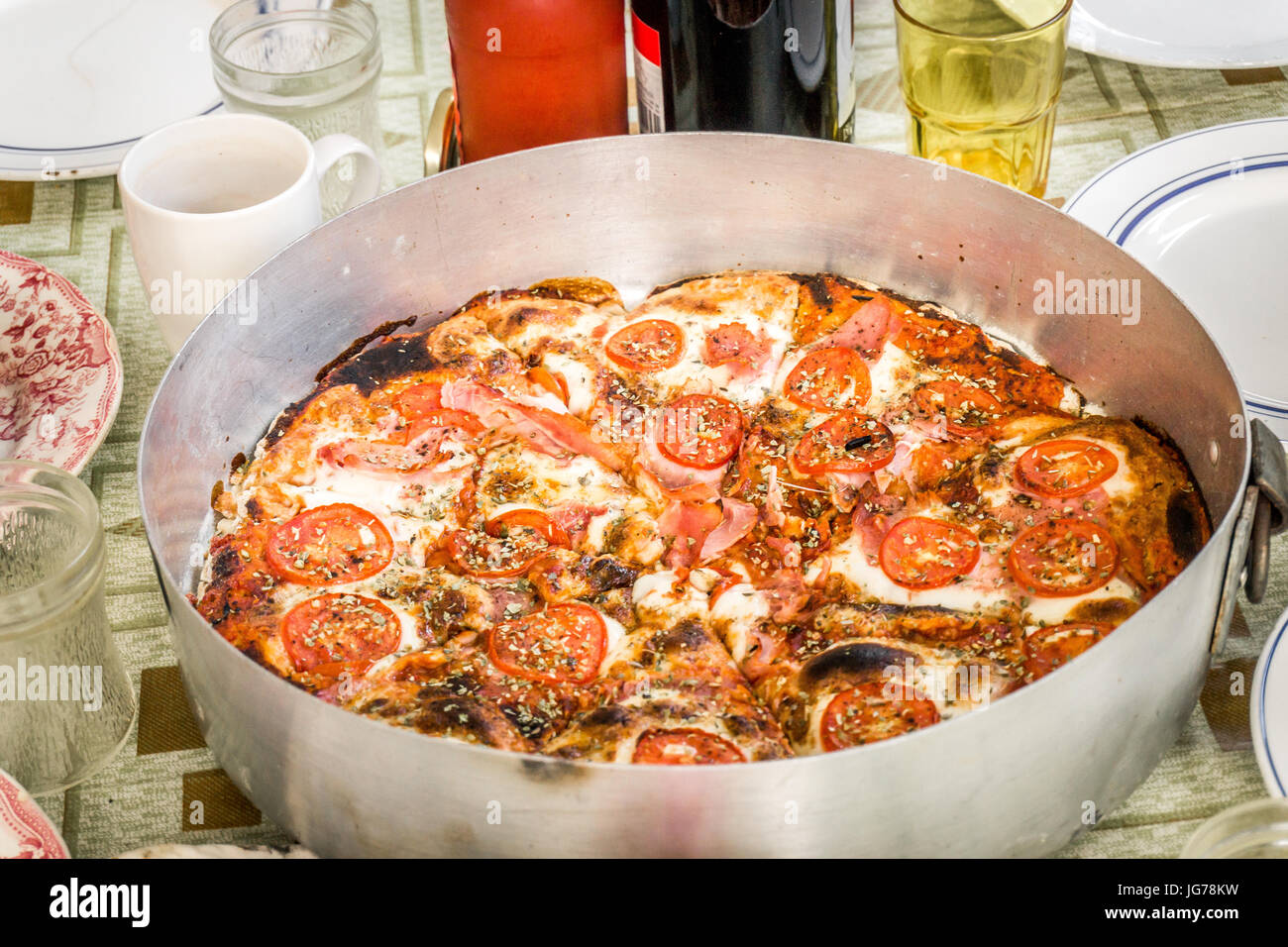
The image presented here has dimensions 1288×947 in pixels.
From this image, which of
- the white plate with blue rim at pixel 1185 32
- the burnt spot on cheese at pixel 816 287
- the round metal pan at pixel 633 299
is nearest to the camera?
the round metal pan at pixel 633 299

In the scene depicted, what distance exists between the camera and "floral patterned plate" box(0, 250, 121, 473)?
1.63 metres

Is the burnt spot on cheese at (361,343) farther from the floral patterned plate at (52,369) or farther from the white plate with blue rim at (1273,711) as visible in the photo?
the white plate with blue rim at (1273,711)

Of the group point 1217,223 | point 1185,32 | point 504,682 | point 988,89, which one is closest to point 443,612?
point 504,682

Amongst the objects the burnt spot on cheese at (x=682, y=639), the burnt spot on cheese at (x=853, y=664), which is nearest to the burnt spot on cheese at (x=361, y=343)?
the burnt spot on cheese at (x=682, y=639)

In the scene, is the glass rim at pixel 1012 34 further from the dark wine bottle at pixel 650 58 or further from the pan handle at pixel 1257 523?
the pan handle at pixel 1257 523

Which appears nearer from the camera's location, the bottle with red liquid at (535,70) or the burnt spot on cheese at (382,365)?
the burnt spot on cheese at (382,365)

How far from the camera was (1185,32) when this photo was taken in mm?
2170

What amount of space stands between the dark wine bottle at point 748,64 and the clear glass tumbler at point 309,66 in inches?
16.8

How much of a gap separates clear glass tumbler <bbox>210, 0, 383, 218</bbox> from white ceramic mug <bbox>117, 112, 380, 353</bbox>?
5.5 inches

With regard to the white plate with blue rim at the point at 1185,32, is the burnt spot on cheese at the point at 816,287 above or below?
below

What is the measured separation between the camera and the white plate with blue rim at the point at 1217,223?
71.9 inches

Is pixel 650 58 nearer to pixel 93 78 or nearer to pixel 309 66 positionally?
pixel 309 66

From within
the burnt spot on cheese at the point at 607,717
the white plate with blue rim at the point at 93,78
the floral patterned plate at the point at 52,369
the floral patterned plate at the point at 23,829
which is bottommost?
the floral patterned plate at the point at 23,829

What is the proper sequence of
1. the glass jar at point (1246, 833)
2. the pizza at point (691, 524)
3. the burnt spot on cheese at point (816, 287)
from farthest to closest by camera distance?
1. the burnt spot on cheese at point (816, 287)
2. the pizza at point (691, 524)
3. the glass jar at point (1246, 833)
